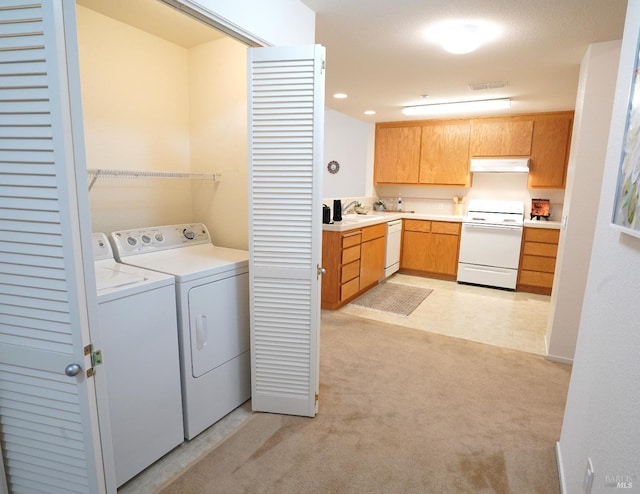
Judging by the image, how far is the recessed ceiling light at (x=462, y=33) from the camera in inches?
88.7

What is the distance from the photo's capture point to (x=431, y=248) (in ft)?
17.3

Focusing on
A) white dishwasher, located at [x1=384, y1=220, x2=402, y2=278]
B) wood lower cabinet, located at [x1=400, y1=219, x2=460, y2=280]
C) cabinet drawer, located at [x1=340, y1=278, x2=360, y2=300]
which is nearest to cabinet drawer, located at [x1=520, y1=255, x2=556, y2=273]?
wood lower cabinet, located at [x1=400, y1=219, x2=460, y2=280]

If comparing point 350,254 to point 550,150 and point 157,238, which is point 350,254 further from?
point 550,150

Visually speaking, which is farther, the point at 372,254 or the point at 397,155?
the point at 397,155

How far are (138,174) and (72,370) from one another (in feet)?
4.77

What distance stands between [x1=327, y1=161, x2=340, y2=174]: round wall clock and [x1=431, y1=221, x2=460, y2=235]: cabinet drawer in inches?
65.1

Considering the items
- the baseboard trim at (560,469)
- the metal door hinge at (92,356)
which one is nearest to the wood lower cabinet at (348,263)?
the baseboard trim at (560,469)

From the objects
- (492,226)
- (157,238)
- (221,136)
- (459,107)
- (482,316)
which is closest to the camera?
(157,238)

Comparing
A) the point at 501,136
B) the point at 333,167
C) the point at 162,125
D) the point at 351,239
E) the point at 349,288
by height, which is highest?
the point at 501,136

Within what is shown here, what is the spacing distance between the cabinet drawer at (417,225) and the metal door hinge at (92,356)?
15.8 feet

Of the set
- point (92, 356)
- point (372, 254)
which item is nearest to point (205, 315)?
point (92, 356)

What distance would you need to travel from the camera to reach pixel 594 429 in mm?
1231

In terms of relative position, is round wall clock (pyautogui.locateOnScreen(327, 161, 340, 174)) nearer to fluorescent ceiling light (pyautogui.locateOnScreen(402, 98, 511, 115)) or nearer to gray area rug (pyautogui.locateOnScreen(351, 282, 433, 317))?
fluorescent ceiling light (pyautogui.locateOnScreen(402, 98, 511, 115))

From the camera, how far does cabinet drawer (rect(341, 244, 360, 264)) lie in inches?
150
